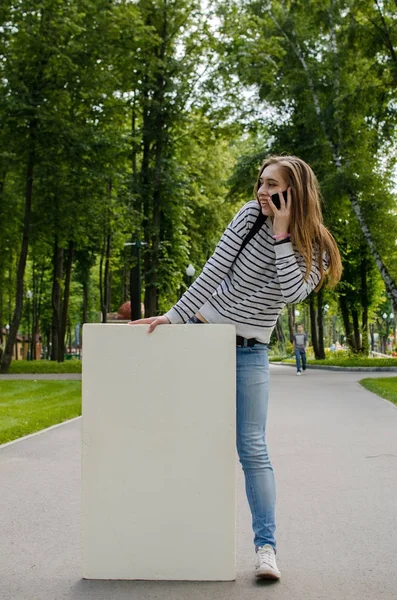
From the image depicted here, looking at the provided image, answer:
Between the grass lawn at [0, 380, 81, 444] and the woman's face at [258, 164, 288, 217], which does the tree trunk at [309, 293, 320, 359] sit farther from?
the woman's face at [258, 164, 288, 217]

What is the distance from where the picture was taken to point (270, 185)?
393 cm

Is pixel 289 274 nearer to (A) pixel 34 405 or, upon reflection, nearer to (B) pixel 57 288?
(A) pixel 34 405

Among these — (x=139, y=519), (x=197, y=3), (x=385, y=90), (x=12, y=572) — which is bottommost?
(x=12, y=572)

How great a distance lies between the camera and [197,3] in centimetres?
2906

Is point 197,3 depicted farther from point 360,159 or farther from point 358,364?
point 358,364

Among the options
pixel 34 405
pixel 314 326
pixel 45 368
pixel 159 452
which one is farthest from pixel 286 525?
pixel 314 326

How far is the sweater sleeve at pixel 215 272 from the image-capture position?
12.9 feet

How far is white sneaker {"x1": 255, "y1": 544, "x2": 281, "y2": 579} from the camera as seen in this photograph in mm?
3779

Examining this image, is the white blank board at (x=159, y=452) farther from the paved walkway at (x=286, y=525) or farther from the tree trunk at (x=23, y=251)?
the tree trunk at (x=23, y=251)

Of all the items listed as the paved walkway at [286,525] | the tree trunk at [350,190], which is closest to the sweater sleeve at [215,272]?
the paved walkway at [286,525]

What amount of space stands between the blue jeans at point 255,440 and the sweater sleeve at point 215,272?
0.30 m

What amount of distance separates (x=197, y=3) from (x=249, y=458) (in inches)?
1082

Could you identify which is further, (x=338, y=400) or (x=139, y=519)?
(x=338, y=400)

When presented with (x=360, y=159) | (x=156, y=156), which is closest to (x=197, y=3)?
(x=156, y=156)
